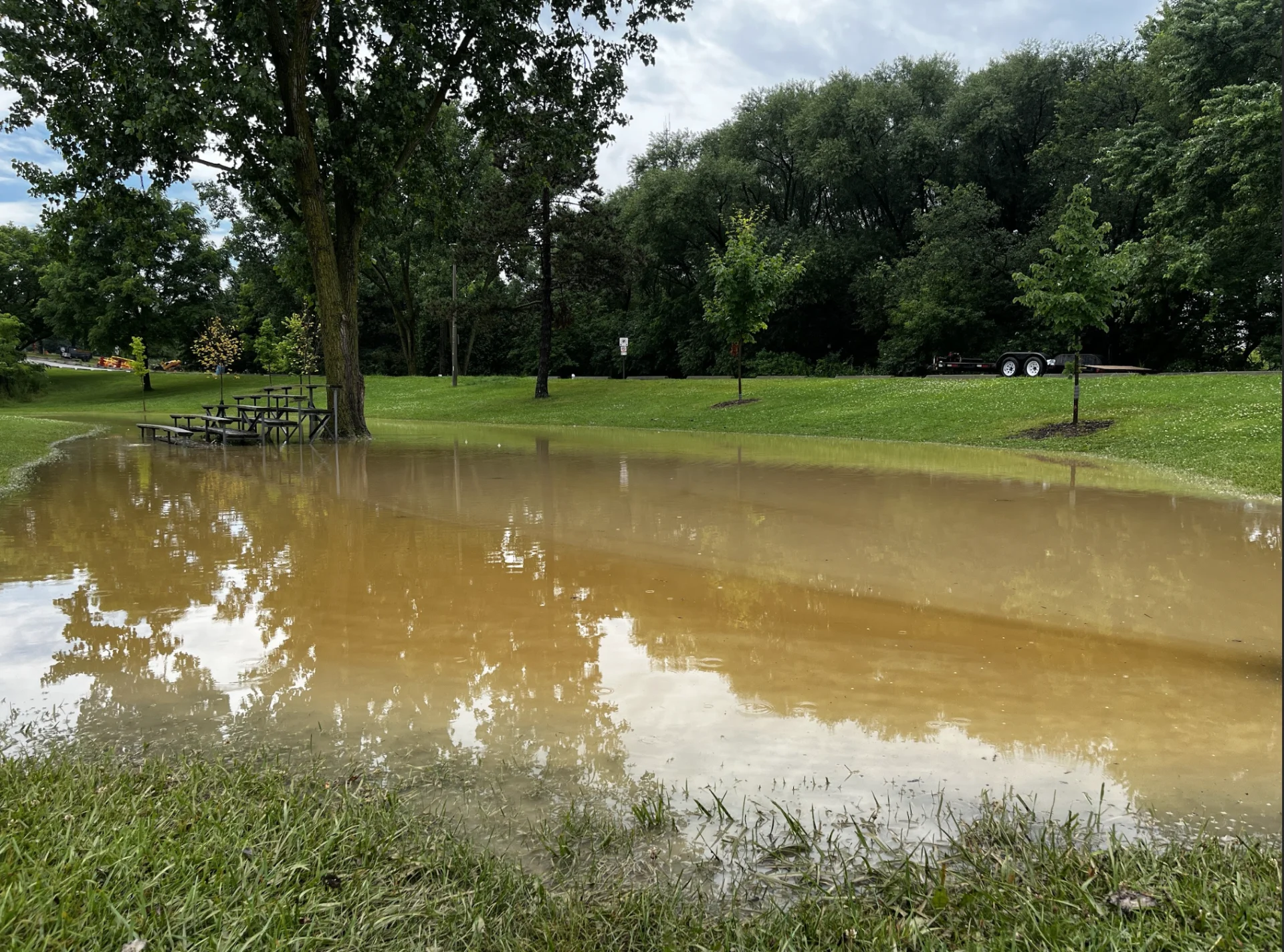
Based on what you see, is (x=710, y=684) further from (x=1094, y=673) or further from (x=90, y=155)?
(x=90, y=155)

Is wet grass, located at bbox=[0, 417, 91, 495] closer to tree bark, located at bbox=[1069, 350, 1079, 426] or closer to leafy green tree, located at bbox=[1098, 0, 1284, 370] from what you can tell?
tree bark, located at bbox=[1069, 350, 1079, 426]

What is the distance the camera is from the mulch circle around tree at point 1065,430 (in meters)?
18.1

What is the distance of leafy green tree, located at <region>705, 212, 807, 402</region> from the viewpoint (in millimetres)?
27016

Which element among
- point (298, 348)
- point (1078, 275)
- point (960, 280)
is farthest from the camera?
point (298, 348)

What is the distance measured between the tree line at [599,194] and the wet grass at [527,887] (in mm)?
14003

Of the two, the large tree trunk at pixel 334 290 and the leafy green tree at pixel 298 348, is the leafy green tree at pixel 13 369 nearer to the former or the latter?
the leafy green tree at pixel 298 348

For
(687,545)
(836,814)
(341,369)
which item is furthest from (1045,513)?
(341,369)

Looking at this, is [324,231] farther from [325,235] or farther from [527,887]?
[527,887]

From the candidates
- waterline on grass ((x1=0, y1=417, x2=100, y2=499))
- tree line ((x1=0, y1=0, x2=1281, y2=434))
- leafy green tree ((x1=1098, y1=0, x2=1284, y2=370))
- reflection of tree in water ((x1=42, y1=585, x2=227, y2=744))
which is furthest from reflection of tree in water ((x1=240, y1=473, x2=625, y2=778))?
leafy green tree ((x1=1098, y1=0, x2=1284, y2=370))

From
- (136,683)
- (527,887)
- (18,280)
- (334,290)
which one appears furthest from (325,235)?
(18,280)

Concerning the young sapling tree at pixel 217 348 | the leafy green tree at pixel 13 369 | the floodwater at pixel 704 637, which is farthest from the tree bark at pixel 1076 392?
the leafy green tree at pixel 13 369

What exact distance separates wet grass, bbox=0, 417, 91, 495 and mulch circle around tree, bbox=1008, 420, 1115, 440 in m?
18.7

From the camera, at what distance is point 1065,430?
60.3 feet

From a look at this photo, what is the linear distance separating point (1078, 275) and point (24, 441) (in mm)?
23570
